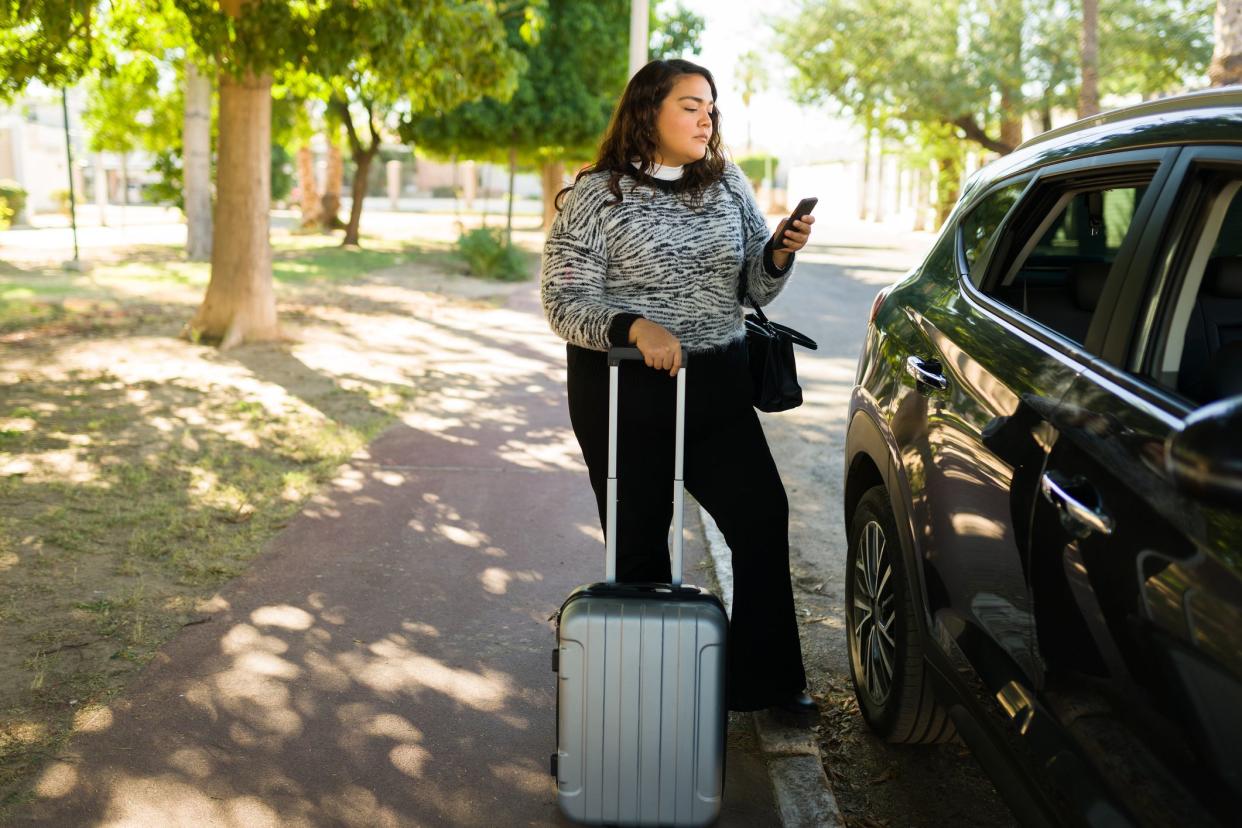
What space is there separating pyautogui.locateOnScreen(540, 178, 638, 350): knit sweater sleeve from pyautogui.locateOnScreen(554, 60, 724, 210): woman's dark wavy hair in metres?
0.06

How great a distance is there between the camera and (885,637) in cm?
352

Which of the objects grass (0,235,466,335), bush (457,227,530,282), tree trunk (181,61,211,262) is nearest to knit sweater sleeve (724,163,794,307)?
grass (0,235,466,335)

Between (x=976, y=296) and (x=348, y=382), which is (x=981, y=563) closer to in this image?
(x=976, y=296)

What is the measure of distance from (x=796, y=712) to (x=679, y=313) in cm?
129

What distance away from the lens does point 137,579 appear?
506 cm

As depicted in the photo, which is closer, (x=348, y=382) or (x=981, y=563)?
(x=981, y=563)

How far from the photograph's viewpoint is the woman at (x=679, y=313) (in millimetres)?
3271

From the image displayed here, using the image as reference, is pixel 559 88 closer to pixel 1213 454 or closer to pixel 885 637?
pixel 885 637

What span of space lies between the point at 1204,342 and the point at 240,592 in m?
3.78

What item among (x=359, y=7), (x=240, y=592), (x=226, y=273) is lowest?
(x=240, y=592)

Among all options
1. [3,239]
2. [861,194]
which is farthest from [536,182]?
[3,239]

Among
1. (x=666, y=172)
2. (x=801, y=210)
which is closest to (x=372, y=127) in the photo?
(x=666, y=172)

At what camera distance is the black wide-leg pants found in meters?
3.36

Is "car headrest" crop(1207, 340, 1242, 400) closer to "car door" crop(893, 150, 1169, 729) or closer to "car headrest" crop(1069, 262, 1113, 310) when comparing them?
"car door" crop(893, 150, 1169, 729)
